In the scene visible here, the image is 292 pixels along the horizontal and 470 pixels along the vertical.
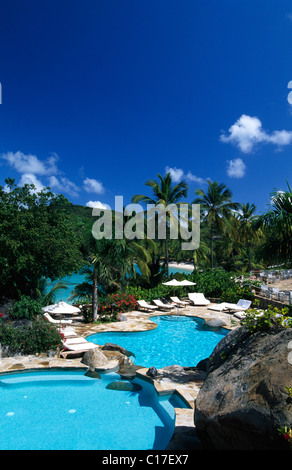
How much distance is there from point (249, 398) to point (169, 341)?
10.3m

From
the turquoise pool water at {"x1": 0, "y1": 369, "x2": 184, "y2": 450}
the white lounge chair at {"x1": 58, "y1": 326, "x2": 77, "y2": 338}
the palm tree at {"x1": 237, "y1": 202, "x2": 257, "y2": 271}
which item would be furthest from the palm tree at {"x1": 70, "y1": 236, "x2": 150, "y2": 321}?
the palm tree at {"x1": 237, "y1": 202, "x2": 257, "y2": 271}

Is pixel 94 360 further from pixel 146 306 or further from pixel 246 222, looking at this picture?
pixel 246 222

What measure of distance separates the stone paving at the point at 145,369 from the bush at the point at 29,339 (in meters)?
0.35

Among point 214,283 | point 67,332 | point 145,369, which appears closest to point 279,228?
point 145,369

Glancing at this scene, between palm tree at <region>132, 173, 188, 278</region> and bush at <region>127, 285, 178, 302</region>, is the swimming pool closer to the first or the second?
bush at <region>127, 285, 178, 302</region>

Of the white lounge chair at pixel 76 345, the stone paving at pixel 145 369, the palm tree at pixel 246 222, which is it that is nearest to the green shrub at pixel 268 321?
the stone paving at pixel 145 369

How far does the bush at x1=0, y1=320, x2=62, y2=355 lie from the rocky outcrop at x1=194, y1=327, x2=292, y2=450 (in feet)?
23.7

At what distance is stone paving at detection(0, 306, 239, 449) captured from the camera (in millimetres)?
5312

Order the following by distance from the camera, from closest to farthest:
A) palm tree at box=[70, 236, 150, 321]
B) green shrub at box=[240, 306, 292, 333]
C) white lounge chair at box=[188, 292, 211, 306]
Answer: green shrub at box=[240, 306, 292, 333], palm tree at box=[70, 236, 150, 321], white lounge chair at box=[188, 292, 211, 306]

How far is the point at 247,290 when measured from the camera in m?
20.5

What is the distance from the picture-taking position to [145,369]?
897cm
